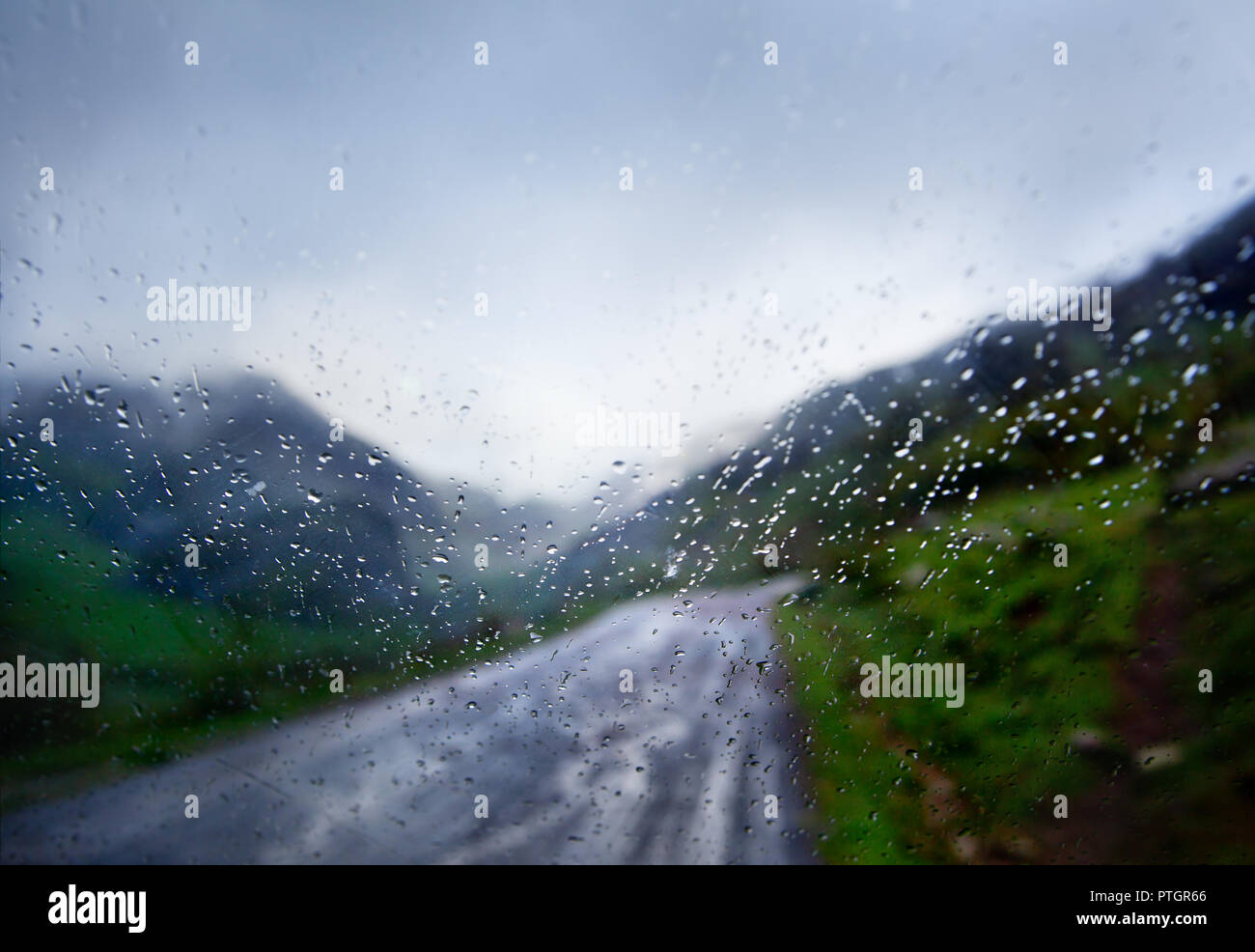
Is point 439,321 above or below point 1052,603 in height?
above

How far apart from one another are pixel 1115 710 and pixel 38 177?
309 centimetres

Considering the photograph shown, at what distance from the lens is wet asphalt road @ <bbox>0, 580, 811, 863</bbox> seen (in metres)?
1.49

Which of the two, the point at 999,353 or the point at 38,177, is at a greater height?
the point at 38,177

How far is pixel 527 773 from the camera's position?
61.4 inches

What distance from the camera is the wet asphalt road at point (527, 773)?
4.88 ft

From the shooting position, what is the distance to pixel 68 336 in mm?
1454
